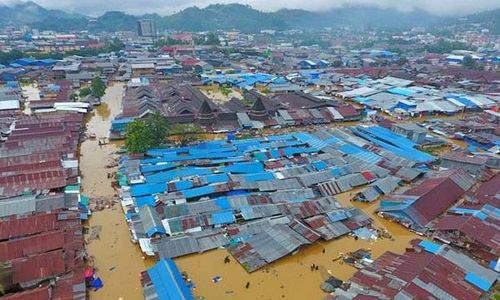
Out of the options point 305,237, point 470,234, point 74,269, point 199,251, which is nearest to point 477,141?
point 470,234

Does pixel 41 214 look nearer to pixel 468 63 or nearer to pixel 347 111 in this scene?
pixel 347 111

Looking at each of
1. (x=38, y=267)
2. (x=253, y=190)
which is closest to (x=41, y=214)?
(x=38, y=267)

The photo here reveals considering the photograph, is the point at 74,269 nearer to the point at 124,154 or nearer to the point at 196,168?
the point at 196,168

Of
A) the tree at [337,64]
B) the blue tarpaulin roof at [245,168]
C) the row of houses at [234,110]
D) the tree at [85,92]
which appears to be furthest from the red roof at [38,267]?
the tree at [337,64]

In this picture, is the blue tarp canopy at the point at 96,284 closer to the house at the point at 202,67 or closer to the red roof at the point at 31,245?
the red roof at the point at 31,245

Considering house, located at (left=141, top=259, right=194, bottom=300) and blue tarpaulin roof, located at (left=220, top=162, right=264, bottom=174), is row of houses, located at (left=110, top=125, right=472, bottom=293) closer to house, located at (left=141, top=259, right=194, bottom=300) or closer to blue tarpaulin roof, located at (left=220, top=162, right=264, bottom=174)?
blue tarpaulin roof, located at (left=220, top=162, right=264, bottom=174)

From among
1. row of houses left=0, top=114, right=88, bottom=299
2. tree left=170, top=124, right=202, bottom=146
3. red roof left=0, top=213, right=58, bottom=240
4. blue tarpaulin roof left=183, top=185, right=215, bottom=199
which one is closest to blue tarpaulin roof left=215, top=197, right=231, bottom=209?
blue tarpaulin roof left=183, top=185, right=215, bottom=199
